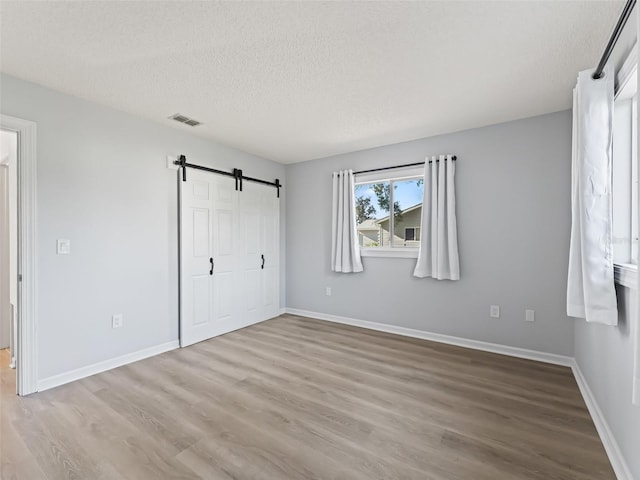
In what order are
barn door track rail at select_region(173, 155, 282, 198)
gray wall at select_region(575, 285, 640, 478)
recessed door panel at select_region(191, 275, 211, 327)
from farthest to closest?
recessed door panel at select_region(191, 275, 211, 327) < barn door track rail at select_region(173, 155, 282, 198) < gray wall at select_region(575, 285, 640, 478)

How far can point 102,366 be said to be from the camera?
9.22ft

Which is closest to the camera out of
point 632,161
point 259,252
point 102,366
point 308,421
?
point 632,161

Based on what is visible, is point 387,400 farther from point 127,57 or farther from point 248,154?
point 248,154

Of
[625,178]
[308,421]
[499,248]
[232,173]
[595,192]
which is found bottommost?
[308,421]

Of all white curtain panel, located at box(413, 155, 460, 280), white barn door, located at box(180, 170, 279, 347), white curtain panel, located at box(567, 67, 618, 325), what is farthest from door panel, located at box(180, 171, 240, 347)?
white curtain panel, located at box(567, 67, 618, 325)

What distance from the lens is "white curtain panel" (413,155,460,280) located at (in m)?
3.47

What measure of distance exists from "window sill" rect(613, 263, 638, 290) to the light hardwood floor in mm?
989

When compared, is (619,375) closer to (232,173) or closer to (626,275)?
(626,275)

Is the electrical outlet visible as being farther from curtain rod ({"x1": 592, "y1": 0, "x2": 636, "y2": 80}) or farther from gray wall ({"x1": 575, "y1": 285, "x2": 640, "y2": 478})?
curtain rod ({"x1": 592, "y1": 0, "x2": 636, "y2": 80})

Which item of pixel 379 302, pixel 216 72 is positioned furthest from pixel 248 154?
pixel 379 302

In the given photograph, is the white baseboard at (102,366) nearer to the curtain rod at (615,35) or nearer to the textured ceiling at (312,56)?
the textured ceiling at (312,56)

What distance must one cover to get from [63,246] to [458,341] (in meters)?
4.12

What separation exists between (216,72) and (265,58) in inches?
17.5

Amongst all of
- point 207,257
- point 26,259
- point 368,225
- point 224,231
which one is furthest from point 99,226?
point 368,225
